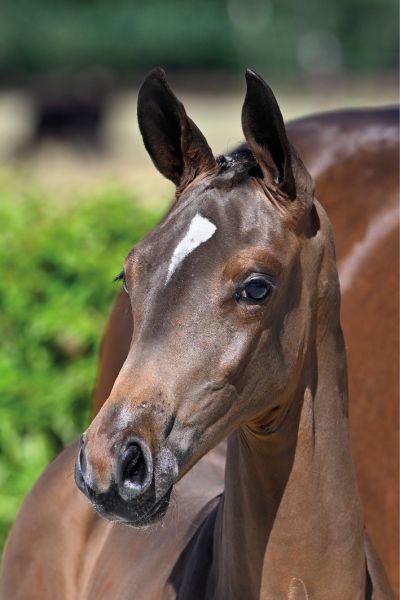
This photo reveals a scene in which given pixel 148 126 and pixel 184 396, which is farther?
pixel 148 126

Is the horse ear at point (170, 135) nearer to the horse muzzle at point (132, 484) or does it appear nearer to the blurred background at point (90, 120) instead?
the horse muzzle at point (132, 484)

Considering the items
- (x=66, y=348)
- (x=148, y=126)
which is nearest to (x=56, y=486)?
(x=148, y=126)

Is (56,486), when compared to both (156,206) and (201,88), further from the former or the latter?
(201,88)

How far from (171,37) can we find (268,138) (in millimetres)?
22960

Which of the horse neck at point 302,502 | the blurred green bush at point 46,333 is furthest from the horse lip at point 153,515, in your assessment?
the blurred green bush at point 46,333

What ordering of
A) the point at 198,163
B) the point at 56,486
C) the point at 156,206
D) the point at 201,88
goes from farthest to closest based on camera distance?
the point at 201,88 < the point at 156,206 < the point at 56,486 < the point at 198,163

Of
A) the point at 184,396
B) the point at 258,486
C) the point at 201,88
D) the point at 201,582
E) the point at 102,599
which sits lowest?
the point at 201,88

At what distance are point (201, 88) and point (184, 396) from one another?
22.2m

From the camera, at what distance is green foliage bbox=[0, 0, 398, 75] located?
24688 millimetres

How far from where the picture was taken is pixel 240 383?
2643 millimetres

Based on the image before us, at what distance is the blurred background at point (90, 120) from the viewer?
564 cm

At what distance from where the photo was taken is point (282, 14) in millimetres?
28422

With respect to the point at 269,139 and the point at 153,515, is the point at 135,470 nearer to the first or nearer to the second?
the point at 153,515

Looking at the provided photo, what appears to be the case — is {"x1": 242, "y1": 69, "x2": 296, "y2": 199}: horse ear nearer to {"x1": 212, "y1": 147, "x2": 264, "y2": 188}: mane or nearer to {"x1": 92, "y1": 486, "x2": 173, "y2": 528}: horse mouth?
{"x1": 212, "y1": 147, "x2": 264, "y2": 188}: mane
